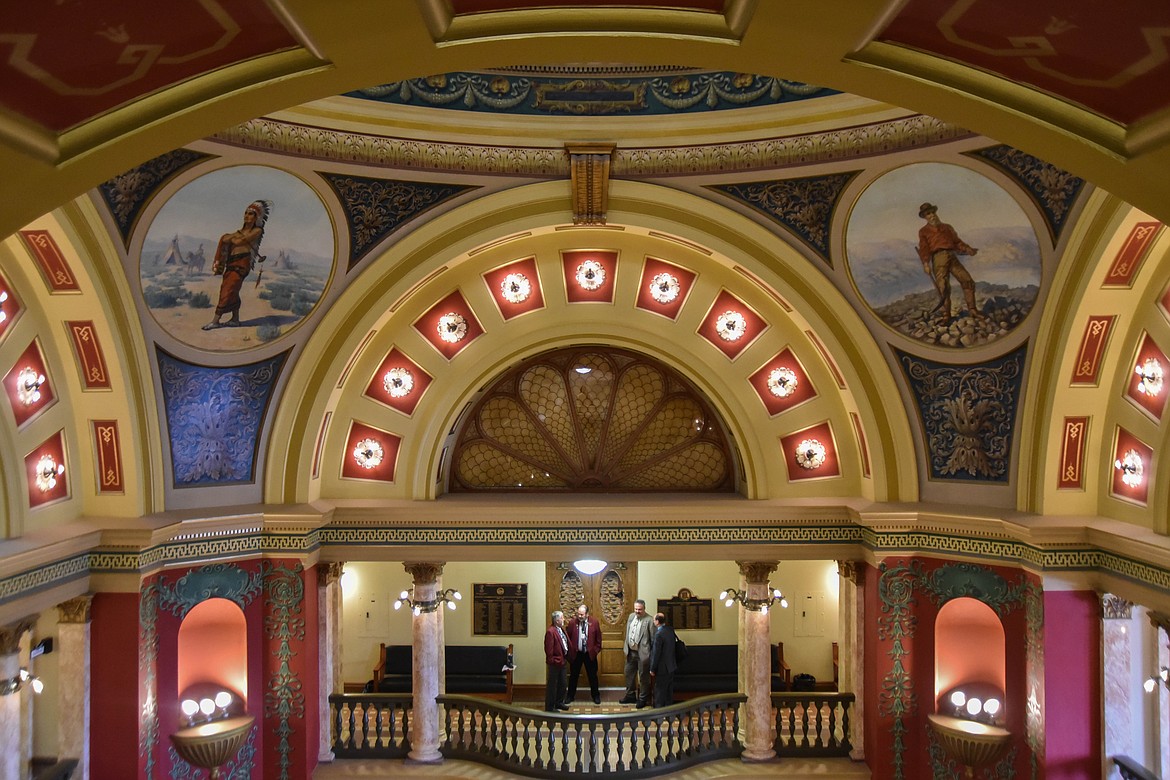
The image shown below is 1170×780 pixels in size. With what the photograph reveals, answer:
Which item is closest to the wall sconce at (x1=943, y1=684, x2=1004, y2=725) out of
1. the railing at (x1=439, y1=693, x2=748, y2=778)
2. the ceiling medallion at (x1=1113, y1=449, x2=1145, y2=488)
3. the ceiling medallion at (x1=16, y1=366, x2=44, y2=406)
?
the railing at (x1=439, y1=693, x2=748, y2=778)

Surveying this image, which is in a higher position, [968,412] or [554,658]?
[968,412]

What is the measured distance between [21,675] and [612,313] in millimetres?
8837

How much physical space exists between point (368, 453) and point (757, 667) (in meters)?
6.64

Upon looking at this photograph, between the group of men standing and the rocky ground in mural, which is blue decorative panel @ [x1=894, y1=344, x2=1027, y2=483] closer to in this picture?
the rocky ground in mural

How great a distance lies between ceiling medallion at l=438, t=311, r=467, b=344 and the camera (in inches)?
561

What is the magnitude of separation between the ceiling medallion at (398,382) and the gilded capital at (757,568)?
5666 mm

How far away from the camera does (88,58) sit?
378 centimetres

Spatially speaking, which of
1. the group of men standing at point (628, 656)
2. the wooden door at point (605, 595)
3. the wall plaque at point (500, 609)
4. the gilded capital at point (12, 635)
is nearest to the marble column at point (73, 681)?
the gilded capital at point (12, 635)

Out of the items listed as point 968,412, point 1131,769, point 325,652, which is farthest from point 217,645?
point 1131,769

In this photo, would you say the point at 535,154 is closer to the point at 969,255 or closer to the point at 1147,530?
the point at 969,255

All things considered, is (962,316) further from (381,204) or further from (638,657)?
(638,657)

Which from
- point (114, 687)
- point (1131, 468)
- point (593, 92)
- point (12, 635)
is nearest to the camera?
point (12, 635)

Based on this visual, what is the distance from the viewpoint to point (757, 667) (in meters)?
13.9

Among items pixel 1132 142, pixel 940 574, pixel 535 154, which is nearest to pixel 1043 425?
pixel 940 574
